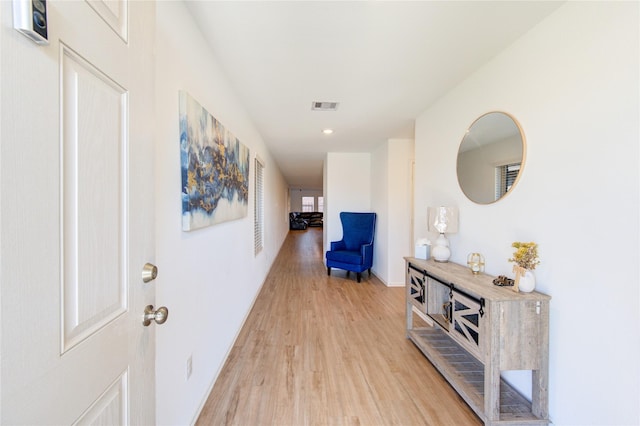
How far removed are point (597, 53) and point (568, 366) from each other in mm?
1600

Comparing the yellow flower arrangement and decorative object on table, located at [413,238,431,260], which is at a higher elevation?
the yellow flower arrangement

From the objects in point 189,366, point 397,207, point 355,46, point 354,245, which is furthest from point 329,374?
point 354,245

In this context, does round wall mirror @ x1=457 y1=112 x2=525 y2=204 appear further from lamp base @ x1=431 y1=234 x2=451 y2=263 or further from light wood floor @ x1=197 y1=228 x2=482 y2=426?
light wood floor @ x1=197 y1=228 x2=482 y2=426

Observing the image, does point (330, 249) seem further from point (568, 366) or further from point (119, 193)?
point (119, 193)

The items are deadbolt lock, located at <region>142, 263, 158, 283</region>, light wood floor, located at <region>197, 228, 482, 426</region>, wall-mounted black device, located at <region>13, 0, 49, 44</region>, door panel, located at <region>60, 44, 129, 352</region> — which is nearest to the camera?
wall-mounted black device, located at <region>13, 0, 49, 44</region>

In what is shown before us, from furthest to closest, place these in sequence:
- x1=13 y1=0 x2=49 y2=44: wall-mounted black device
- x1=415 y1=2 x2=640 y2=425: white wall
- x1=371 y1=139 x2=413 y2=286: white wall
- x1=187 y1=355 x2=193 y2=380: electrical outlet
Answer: x1=371 y1=139 x2=413 y2=286: white wall, x1=187 y1=355 x2=193 y2=380: electrical outlet, x1=415 y1=2 x2=640 y2=425: white wall, x1=13 y1=0 x2=49 y2=44: wall-mounted black device

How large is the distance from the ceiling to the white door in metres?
0.86

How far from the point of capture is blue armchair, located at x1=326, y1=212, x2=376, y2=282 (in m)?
4.33

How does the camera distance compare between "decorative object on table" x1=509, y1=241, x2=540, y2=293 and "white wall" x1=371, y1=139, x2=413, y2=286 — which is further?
"white wall" x1=371, y1=139, x2=413, y2=286

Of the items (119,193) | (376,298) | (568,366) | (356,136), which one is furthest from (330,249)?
(119,193)

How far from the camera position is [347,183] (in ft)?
16.4

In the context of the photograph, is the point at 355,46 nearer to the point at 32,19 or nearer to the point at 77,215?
the point at 32,19

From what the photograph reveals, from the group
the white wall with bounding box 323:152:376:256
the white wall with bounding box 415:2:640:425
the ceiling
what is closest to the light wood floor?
the white wall with bounding box 415:2:640:425

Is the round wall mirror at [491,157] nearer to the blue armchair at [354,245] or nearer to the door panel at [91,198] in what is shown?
the door panel at [91,198]
